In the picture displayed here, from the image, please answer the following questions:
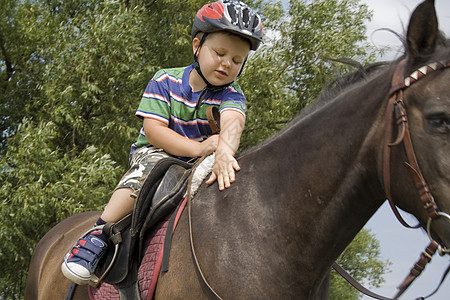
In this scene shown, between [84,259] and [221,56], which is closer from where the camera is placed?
[84,259]

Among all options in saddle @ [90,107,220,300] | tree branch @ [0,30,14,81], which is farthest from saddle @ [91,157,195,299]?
tree branch @ [0,30,14,81]

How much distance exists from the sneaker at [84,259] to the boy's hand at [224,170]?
2.57ft

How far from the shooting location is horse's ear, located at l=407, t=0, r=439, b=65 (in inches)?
91.5

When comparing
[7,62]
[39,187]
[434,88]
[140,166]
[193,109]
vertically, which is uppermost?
[434,88]

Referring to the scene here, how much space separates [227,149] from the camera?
3.13 meters

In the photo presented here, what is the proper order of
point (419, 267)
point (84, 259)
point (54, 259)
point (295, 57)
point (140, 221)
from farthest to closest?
point (295, 57) → point (54, 259) → point (84, 259) → point (140, 221) → point (419, 267)

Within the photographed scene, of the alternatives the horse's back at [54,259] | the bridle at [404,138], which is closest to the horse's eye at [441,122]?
the bridle at [404,138]

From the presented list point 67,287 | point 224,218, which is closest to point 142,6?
point 67,287

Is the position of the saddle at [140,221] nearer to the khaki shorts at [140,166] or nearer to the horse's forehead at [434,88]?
the khaki shorts at [140,166]

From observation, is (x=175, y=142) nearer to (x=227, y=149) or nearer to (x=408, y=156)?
(x=227, y=149)

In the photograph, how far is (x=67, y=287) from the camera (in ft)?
13.2

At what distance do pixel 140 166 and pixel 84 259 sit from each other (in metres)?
0.63

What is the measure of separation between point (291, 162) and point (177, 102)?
3.42 feet

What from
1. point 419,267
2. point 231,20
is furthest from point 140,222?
point 419,267
